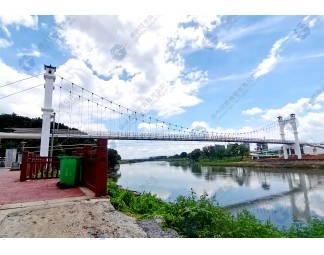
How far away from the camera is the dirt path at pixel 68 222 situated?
2.69 metres

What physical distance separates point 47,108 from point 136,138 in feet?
48.7

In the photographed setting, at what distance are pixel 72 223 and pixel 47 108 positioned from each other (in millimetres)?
12530

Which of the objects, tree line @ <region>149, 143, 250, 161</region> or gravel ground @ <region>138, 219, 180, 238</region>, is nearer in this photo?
gravel ground @ <region>138, 219, 180, 238</region>

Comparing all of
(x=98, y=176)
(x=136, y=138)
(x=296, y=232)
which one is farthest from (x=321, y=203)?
(x=136, y=138)

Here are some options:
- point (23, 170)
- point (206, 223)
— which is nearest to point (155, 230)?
point (206, 223)

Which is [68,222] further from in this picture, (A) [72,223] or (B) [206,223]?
(B) [206,223]

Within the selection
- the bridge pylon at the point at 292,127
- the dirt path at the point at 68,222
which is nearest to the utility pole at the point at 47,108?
the dirt path at the point at 68,222

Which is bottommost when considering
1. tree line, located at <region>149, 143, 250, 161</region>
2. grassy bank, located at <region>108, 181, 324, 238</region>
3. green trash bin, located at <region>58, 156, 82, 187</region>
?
grassy bank, located at <region>108, 181, 324, 238</region>

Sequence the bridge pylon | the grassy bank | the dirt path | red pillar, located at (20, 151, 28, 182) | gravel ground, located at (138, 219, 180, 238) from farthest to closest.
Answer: the bridge pylon → red pillar, located at (20, 151, 28, 182) → the grassy bank → gravel ground, located at (138, 219, 180, 238) → the dirt path

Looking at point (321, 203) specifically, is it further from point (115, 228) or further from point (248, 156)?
point (248, 156)

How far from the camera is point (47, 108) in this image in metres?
14.1

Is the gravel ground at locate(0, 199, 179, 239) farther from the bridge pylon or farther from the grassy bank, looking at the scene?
the bridge pylon

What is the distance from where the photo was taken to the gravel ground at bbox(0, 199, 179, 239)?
8.83 ft

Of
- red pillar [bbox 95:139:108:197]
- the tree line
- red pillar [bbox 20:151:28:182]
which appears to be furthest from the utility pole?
the tree line
